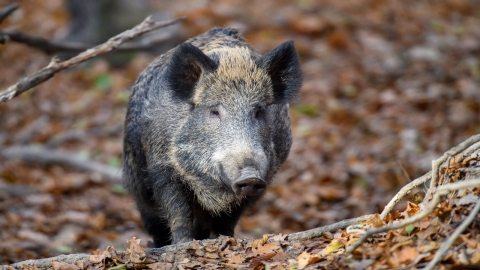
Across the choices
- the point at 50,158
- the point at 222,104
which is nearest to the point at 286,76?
the point at 222,104

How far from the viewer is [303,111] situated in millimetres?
11266

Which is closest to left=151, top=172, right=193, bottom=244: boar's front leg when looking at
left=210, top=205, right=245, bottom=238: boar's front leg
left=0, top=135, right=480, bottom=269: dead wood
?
left=210, top=205, right=245, bottom=238: boar's front leg

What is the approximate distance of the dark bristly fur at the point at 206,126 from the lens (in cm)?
506

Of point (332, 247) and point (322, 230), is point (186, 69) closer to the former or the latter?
point (322, 230)

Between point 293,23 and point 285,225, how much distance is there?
6.64 meters

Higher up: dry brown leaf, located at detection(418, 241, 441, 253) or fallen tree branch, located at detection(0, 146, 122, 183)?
fallen tree branch, located at detection(0, 146, 122, 183)

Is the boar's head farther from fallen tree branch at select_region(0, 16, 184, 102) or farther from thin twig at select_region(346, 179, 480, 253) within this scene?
thin twig at select_region(346, 179, 480, 253)

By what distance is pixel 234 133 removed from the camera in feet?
16.1

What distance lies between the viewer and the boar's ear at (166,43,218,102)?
5.21m

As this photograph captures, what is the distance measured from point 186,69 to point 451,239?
9.35 feet

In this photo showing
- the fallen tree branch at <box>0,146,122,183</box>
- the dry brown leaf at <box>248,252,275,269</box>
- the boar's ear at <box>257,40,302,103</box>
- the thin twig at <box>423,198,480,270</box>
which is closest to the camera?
the thin twig at <box>423,198,480,270</box>

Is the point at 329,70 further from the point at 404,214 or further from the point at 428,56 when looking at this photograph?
the point at 404,214

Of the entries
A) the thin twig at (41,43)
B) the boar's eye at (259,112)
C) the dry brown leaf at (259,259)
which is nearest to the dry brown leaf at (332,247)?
the dry brown leaf at (259,259)

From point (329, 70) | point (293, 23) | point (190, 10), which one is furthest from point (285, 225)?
point (190, 10)
